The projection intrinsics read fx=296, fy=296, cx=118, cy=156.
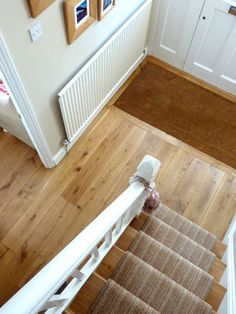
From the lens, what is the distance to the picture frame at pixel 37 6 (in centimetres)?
140

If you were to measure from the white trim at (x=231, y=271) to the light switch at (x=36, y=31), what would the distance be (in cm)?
176

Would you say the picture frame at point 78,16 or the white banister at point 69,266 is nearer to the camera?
the white banister at point 69,266

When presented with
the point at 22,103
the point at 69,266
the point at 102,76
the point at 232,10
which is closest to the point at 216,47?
the point at 232,10

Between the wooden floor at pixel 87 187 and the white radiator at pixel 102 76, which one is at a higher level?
the white radiator at pixel 102 76

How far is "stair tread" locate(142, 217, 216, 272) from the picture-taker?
200cm

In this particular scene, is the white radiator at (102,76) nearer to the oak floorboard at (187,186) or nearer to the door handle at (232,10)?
the door handle at (232,10)

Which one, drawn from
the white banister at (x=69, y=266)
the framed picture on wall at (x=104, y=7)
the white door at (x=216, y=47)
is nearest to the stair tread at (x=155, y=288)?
the white banister at (x=69, y=266)

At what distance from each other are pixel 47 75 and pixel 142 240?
1.21 metres

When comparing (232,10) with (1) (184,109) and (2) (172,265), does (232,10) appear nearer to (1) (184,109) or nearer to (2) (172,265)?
(1) (184,109)

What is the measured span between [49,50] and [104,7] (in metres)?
0.56

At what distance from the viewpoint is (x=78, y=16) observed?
181 cm

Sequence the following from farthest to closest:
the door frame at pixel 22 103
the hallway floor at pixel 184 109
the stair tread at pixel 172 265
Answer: the hallway floor at pixel 184 109, the stair tread at pixel 172 265, the door frame at pixel 22 103

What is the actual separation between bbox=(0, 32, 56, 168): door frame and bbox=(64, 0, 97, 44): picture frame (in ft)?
1.44

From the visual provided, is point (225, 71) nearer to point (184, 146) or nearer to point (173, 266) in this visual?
Answer: point (184, 146)
